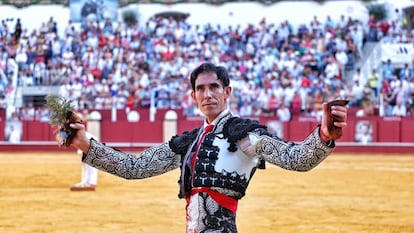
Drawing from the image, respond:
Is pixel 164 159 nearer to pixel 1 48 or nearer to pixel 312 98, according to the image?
pixel 312 98

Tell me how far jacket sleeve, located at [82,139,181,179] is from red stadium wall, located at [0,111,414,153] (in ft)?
49.9

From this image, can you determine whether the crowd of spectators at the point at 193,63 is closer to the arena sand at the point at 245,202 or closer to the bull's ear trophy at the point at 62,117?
the arena sand at the point at 245,202

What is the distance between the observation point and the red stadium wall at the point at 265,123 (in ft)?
62.6

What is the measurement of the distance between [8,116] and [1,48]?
2359 mm

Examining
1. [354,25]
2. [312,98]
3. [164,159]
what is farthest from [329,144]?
[354,25]

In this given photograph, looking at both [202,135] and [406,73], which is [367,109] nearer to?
[406,73]

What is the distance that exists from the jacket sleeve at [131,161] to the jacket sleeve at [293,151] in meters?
0.43

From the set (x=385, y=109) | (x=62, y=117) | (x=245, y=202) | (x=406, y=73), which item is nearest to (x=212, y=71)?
(x=62, y=117)

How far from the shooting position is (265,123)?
→ 19.7 m

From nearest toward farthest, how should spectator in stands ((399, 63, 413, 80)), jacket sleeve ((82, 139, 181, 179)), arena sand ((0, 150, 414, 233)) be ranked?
→ 1. jacket sleeve ((82, 139, 181, 179))
2. arena sand ((0, 150, 414, 233))
3. spectator in stands ((399, 63, 413, 80))

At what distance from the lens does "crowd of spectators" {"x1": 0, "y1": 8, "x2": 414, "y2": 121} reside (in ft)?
63.2

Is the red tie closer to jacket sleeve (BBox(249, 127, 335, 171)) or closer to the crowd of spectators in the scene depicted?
jacket sleeve (BBox(249, 127, 335, 171))

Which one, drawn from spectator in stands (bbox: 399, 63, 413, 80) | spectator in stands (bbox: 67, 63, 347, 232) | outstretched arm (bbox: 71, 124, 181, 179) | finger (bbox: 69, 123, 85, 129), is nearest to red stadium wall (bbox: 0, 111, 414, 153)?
spectator in stands (bbox: 399, 63, 413, 80)

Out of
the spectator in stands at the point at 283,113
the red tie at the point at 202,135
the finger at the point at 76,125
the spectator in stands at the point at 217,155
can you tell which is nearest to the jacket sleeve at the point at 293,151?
the spectator in stands at the point at 217,155
